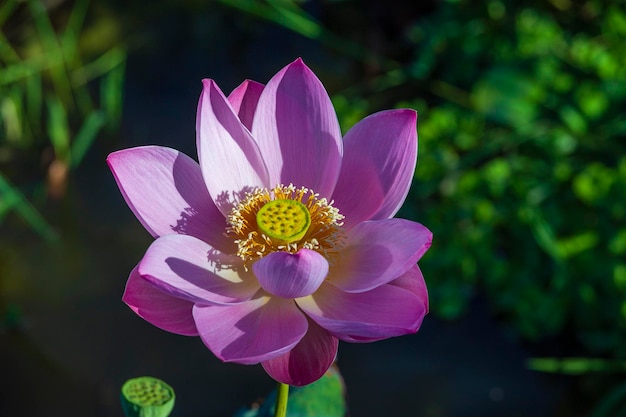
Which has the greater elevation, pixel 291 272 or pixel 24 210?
pixel 291 272

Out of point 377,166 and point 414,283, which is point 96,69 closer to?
point 377,166

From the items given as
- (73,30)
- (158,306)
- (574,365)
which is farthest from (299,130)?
(73,30)

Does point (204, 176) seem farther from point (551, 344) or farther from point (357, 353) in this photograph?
point (551, 344)

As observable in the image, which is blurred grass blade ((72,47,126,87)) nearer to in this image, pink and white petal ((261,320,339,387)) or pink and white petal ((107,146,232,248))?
pink and white petal ((107,146,232,248))

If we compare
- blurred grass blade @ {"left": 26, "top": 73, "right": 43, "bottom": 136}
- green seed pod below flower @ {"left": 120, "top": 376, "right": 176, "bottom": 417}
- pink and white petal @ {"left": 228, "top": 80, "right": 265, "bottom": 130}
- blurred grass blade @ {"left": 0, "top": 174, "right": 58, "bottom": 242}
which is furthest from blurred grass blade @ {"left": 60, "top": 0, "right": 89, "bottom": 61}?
green seed pod below flower @ {"left": 120, "top": 376, "right": 176, "bottom": 417}

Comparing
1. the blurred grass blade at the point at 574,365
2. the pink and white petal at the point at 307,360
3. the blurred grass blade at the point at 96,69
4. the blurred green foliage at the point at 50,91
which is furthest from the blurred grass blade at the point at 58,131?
the pink and white petal at the point at 307,360

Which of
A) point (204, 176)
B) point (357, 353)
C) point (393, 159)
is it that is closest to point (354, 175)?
point (393, 159)
